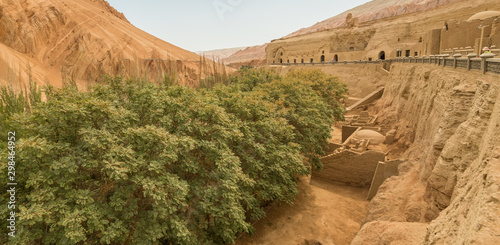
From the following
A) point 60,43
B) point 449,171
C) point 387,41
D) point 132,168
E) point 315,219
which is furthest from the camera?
point 387,41

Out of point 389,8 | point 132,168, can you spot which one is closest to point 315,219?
point 132,168

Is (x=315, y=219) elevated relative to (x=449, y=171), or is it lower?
lower

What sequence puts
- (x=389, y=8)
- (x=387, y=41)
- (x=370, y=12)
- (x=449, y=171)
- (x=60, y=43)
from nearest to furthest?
1. (x=449, y=171)
2. (x=60, y=43)
3. (x=387, y=41)
4. (x=389, y=8)
5. (x=370, y=12)

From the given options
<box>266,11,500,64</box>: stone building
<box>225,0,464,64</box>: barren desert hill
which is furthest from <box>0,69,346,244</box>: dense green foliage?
<box>225,0,464,64</box>: barren desert hill

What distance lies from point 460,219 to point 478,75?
26.9 feet

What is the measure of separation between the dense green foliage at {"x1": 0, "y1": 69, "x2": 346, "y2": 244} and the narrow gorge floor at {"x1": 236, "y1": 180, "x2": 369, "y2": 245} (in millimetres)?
2016

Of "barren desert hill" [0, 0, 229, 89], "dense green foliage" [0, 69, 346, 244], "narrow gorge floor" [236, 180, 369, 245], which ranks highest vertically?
"barren desert hill" [0, 0, 229, 89]

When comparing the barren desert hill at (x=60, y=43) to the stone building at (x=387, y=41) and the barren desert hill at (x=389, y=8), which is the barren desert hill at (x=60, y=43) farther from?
the barren desert hill at (x=389, y=8)

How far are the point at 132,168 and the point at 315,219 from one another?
9772 mm

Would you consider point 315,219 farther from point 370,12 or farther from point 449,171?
point 370,12

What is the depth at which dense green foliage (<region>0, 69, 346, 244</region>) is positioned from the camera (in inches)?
264

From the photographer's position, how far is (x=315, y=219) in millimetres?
13961

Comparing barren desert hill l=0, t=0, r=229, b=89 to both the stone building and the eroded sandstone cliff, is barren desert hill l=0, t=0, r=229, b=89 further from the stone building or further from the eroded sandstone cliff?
the stone building

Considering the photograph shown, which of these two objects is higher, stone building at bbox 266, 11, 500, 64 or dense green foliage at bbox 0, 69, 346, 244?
stone building at bbox 266, 11, 500, 64
